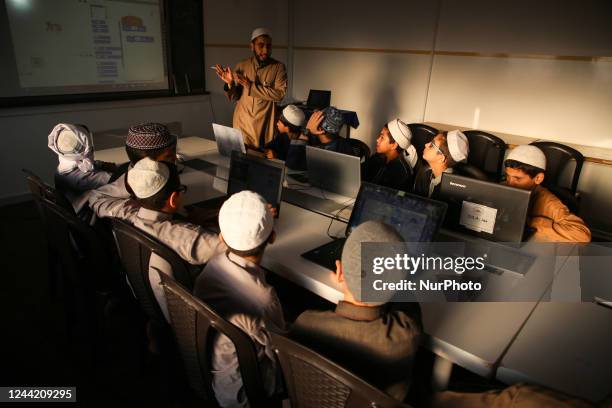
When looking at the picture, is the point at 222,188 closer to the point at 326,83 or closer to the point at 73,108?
the point at 73,108

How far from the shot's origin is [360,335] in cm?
105

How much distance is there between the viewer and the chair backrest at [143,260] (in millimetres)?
1450

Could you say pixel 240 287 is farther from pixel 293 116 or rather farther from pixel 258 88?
pixel 258 88

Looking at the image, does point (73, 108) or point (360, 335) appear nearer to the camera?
point (360, 335)

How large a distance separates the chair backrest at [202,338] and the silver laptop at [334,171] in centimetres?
130

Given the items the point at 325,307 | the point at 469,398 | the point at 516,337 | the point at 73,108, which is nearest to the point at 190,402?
the point at 325,307

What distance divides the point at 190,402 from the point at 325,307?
2.73 feet

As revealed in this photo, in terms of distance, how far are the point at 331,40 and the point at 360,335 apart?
543cm

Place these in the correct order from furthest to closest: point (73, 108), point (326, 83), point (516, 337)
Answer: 1. point (326, 83)
2. point (73, 108)
3. point (516, 337)

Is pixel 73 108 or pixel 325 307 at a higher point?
pixel 73 108

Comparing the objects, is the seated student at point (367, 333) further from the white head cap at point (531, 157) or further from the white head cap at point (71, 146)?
the white head cap at point (71, 146)

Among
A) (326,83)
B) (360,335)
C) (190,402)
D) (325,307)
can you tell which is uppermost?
(326,83)

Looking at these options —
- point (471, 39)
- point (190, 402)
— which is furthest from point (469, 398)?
point (471, 39)

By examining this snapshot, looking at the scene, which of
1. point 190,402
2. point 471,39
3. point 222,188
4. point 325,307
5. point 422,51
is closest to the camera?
point 190,402
